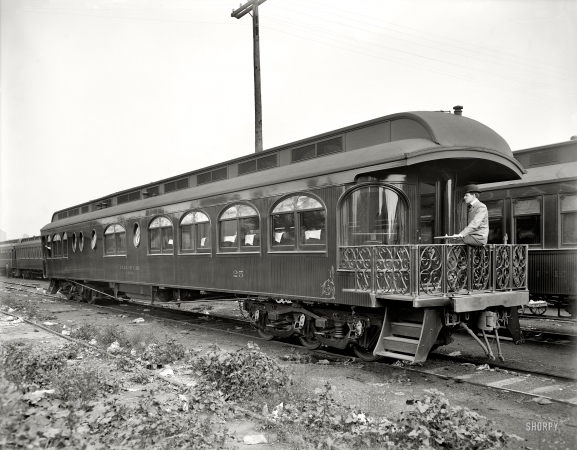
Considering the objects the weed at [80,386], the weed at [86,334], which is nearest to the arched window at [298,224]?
the weed at [80,386]

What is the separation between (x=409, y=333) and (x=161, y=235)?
8096mm

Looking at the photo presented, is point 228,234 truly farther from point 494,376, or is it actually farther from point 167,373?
point 494,376

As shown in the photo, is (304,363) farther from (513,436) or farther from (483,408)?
(513,436)

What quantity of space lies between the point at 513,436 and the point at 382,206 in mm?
3786

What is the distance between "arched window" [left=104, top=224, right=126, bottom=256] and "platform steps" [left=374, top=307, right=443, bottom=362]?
1014cm

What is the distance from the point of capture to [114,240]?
51.7 feet

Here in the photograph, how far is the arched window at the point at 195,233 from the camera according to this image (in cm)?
1134

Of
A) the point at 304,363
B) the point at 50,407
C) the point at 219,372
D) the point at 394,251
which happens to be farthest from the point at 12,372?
the point at 394,251

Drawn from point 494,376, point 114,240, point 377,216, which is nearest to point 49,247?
point 114,240

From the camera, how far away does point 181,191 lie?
12953 millimetres

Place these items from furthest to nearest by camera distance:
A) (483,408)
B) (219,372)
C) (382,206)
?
(382,206)
(219,372)
(483,408)

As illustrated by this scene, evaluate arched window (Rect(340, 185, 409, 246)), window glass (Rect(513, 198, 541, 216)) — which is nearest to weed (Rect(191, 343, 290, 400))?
arched window (Rect(340, 185, 409, 246))

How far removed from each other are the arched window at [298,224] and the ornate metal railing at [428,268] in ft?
2.26

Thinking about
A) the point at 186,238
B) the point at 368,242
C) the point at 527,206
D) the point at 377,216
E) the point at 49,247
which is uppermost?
the point at 527,206
